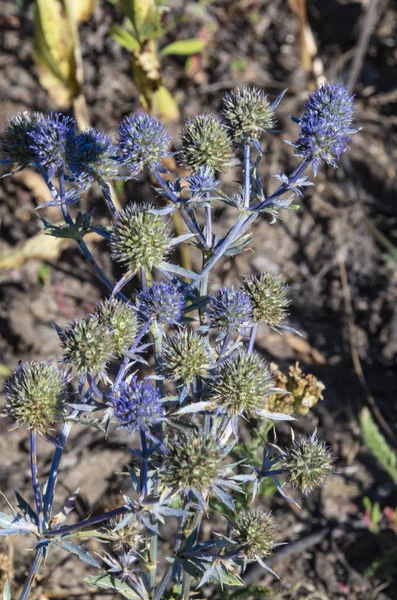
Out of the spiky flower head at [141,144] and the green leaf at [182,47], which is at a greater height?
the spiky flower head at [141,144]

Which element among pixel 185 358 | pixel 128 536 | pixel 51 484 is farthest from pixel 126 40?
pixel 128 536

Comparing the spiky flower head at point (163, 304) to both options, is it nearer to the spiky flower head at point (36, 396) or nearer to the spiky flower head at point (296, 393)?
the spiky flower head at point (36, 396)

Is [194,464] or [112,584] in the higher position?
[194,464]

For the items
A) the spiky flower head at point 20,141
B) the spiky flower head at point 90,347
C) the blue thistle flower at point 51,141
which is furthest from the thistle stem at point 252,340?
the spiky flower head at point 20,141

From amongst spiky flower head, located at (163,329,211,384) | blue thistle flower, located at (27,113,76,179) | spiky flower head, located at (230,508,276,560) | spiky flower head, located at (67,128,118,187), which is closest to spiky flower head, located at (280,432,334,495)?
spiky flower head, located at (230,508,276,560)

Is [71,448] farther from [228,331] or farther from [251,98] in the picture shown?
[251,98]

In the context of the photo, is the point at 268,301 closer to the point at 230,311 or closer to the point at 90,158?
the point at 230,311
